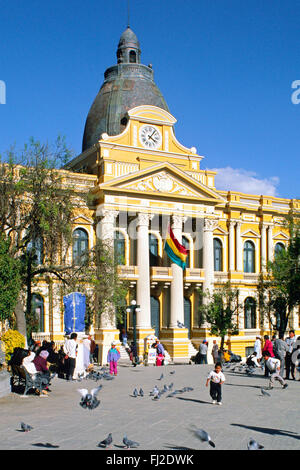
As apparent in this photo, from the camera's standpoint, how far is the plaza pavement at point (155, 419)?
11.5 m

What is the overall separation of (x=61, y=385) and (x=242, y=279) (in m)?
28.5

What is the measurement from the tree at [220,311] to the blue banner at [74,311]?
14.4 m

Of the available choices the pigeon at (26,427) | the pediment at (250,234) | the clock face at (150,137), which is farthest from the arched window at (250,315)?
the pigeon at (26,427)

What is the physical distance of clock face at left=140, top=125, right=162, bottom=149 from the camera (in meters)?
43.8

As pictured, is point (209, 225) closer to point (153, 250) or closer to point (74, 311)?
point (153, 250)

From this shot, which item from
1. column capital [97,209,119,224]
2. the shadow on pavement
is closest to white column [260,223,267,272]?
column capital [97,209,119,224]

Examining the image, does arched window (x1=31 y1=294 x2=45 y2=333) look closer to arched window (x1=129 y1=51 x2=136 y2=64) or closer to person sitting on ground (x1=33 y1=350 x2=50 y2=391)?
arched window (x1=129 y1=51 x2=136 y2=64)

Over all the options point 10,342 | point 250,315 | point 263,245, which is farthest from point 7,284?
point 263,245

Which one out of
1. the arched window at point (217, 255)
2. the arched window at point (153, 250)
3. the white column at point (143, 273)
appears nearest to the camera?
the white column at point (143, 273)

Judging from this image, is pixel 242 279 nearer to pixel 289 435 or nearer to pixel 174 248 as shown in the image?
pixel 174 248

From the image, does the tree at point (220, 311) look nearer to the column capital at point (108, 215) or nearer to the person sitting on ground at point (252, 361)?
the column capital at point (108, 215)

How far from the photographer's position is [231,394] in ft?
64.1

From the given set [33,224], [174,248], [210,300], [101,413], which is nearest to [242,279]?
[210,300]

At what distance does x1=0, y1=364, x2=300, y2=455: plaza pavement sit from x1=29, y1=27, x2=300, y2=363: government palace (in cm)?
1947
